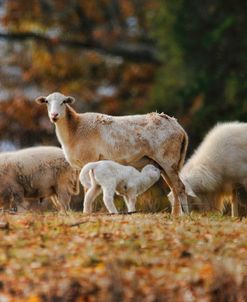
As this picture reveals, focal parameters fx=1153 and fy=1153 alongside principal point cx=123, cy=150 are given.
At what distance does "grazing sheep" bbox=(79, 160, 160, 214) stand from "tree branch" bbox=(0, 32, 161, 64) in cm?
2500

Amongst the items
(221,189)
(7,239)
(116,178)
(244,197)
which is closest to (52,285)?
(7,239)

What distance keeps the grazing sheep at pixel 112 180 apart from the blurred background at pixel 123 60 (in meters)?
16.3

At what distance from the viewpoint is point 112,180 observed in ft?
49.3

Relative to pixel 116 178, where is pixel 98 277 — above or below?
below

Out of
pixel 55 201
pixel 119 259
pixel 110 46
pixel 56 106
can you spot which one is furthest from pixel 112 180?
pixel 110 46

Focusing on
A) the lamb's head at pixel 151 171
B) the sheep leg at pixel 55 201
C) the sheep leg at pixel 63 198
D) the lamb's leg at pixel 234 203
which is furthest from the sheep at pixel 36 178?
the lamb's head at pixel 151 171

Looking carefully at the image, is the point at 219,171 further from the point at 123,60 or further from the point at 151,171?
the point at 123,60

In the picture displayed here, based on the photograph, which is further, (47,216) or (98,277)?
(47,216)

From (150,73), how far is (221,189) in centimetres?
2271


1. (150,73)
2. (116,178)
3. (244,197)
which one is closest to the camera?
(116,178)

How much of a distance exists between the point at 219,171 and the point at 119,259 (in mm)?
7118

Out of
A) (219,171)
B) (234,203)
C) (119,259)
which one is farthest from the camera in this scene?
(234,203)

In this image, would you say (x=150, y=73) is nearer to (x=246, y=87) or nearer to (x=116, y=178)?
(x=246, y=87)

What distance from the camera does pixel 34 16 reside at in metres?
41.3
